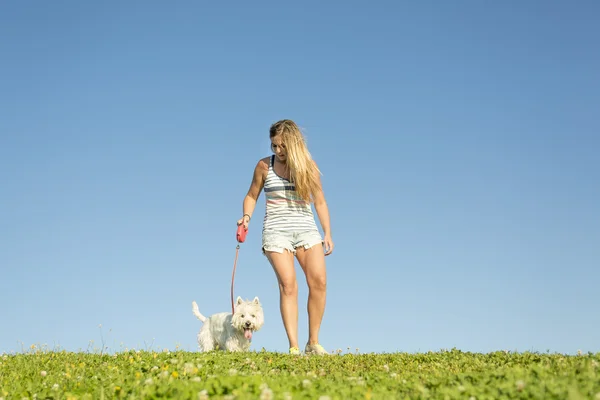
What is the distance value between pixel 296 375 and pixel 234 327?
16.7 ft

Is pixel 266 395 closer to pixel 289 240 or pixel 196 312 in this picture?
pixel 289 240

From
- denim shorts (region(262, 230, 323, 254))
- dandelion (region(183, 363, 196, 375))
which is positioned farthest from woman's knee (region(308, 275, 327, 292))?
dandelion (region(183, 363, 196, 375))

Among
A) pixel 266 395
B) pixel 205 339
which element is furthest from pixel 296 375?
pixel 205 339

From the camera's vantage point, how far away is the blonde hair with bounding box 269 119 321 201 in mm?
11742

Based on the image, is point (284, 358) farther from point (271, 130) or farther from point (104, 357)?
point (271, 130)

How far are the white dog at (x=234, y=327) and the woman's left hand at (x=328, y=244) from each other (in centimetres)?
199

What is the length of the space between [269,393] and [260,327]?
7.45 meters

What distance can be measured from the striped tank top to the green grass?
2454 millimetres

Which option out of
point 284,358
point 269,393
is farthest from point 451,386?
point 284,358

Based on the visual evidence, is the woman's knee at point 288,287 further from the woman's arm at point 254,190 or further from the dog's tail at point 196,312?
the dog's tail at point 196,312

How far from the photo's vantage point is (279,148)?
1195 centimetres

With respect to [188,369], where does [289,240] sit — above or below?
above

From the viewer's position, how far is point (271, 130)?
477 inches

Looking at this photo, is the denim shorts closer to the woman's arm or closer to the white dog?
the woman's arm
